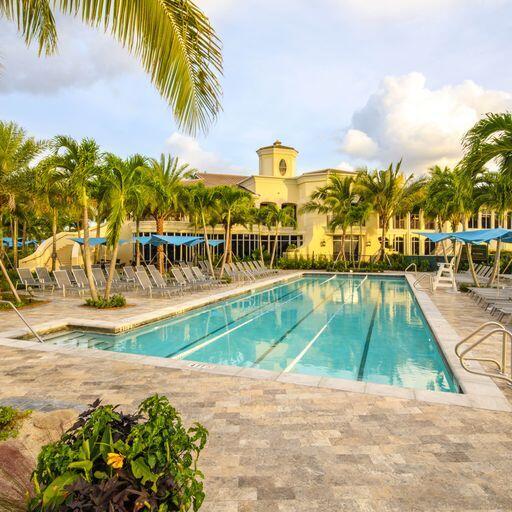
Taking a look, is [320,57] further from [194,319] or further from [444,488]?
[194,319]

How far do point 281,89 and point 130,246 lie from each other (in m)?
27.8

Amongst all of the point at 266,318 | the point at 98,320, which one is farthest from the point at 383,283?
the point at 98,320

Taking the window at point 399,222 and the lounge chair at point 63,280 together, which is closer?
the lounge chair at point 63,280

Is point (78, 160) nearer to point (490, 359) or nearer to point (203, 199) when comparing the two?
point (203, 199)

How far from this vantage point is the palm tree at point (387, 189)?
2794 centimetres

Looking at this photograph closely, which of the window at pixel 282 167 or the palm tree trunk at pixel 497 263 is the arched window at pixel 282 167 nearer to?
the window at pixel 282 167

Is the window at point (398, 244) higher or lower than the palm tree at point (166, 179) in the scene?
lower

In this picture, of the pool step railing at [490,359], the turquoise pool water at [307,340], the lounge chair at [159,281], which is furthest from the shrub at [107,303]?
the pool step railing at [490,359]

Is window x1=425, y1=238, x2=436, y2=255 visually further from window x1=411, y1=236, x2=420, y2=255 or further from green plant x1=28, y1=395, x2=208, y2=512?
green plant x1=28, y1=395, x2=208, y2=512

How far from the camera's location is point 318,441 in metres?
3.83

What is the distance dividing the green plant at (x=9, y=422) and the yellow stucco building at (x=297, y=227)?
1060 inches

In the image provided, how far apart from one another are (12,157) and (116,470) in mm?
12989

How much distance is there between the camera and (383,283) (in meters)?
21.8

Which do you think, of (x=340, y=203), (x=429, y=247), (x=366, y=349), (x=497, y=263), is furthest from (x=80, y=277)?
(x=429, y=247)
